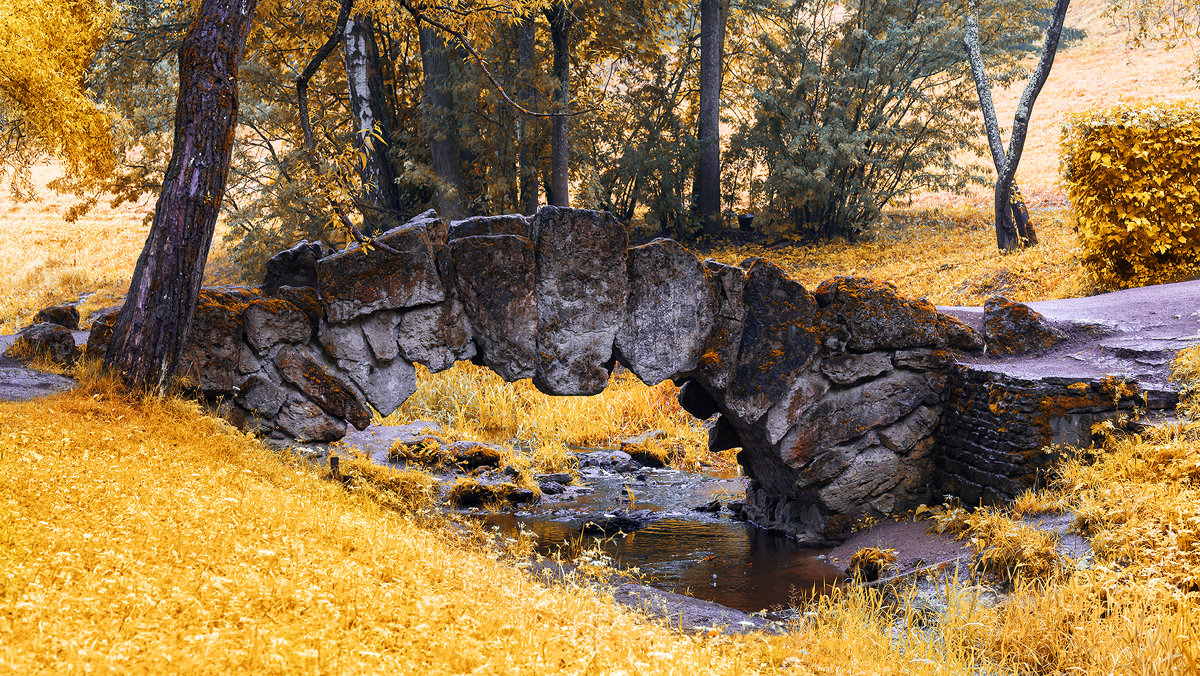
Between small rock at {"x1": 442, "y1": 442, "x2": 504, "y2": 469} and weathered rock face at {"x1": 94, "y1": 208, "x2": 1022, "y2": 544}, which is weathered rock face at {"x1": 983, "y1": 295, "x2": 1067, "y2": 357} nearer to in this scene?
weathered rock face at {"x1": 94, "y1": 208, "x2": 1022, "y2": 544}

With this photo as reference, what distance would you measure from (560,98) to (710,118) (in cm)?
547

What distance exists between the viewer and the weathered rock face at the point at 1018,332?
291 inches

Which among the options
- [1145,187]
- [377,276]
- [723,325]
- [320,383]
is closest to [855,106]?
[1145,187]

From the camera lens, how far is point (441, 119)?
14.1 m

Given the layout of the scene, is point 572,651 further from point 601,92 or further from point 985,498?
point 601,92

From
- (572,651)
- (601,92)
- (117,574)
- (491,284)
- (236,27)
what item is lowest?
(572,651)

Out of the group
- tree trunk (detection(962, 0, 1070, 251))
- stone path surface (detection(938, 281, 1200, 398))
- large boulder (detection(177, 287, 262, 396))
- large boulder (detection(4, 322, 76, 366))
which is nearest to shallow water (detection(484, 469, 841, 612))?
stone path surface (detection(938, 281, 1200, 398))

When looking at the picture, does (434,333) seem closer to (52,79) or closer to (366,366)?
(366,366)

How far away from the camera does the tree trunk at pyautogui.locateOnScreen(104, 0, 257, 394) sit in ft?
17.9

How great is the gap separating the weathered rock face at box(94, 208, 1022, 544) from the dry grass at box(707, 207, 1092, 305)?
466 centimetres

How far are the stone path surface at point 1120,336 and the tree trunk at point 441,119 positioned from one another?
29.2 feet

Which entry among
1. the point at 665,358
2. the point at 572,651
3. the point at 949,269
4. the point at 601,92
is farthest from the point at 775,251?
the point at 572,651

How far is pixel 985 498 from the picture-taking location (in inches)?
263

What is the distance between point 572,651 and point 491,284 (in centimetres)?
384
